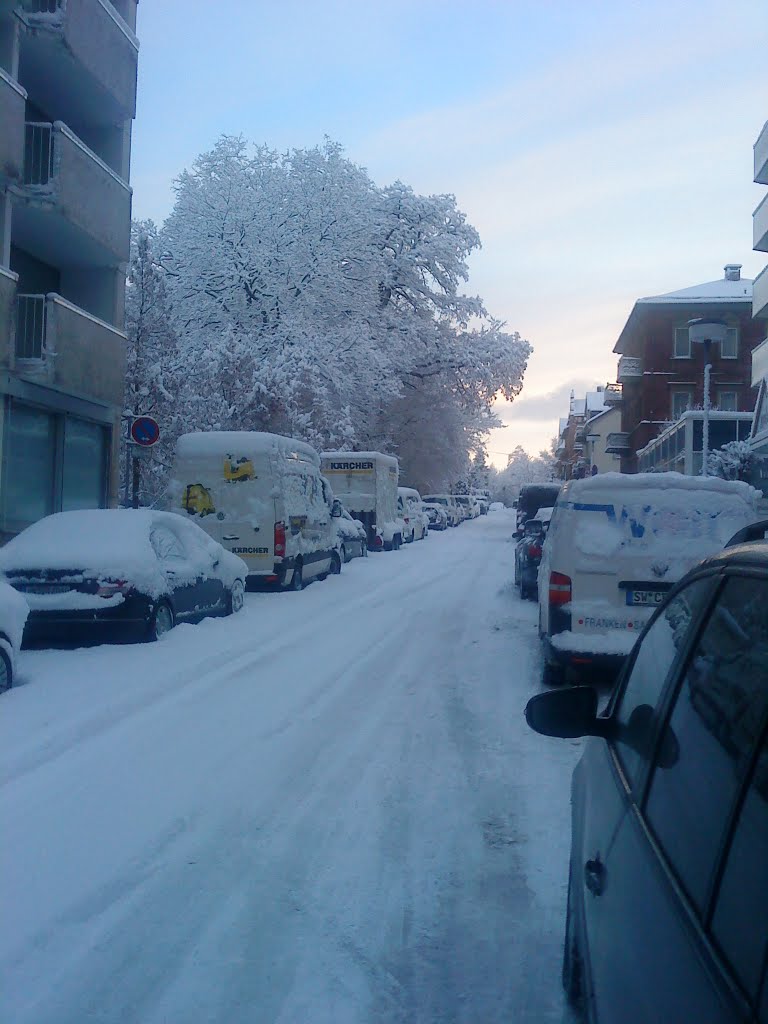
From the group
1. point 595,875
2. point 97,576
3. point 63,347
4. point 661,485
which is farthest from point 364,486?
point 595,875

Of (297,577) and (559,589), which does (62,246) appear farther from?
(559,589)

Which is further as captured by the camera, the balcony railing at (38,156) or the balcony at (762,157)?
the balcony at (762,157)

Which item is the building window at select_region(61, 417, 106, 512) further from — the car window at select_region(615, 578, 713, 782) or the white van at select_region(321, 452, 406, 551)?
the car window at select_region(615, 578, 713, 782)

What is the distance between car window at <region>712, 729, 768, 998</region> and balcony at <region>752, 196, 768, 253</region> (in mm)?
33529

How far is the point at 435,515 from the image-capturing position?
48.4 m

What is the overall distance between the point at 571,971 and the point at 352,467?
26482mm

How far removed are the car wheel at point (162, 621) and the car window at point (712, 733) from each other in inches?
357

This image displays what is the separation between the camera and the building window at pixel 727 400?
177 ft

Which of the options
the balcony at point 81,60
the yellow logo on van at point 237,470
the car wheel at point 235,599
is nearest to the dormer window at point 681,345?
the balcony at point 81,60

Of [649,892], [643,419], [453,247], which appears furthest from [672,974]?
[643,419]

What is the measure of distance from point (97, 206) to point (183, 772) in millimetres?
15157

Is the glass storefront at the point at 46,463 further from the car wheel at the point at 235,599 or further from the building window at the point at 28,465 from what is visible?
the car wheel at the point at 235,599

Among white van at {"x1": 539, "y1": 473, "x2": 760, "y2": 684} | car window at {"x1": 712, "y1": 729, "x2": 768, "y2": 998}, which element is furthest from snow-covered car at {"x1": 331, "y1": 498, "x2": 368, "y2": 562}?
car window at {"x1": 712, "y1": 729, "x2": 768, "y2": 998}

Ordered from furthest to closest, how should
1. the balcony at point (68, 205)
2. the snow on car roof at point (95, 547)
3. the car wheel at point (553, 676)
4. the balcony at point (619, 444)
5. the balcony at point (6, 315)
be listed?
the balcony at point (619, 444) → the balcony at point (68, 205) → the balcony at point (6, 315) → the snow on car roof at point (95, 547) → the car wheel at point (553, 676)
